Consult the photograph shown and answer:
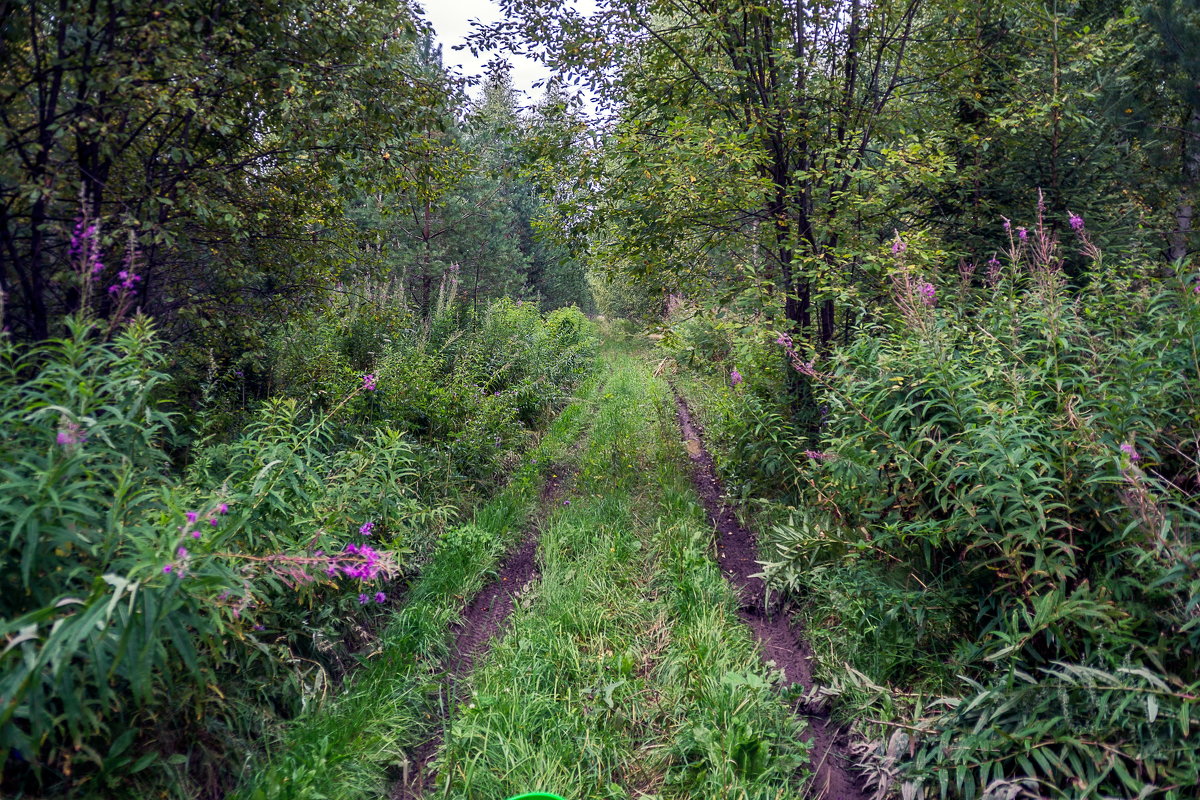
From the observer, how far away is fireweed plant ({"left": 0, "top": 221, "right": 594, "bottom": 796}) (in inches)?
72.3

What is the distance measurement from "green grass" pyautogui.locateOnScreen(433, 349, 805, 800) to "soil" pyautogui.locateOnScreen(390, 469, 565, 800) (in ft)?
0.41

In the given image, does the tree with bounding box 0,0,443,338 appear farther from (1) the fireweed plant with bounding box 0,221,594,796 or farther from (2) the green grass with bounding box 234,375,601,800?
(2) the green grass with bounding box 234,375,601,800

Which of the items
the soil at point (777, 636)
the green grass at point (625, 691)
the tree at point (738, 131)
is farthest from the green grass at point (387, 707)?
the tree at point (738, 131)

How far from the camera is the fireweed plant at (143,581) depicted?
1.84 m

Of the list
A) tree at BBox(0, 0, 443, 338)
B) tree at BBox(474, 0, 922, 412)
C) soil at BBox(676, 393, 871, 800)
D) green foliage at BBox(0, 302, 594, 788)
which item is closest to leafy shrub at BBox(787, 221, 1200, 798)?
soil at BBox(676, 393, 871, 800)

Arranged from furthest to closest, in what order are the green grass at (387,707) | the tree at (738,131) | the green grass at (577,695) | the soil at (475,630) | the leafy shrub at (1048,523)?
the tree at (738,131) < the soil at (475,630) < the green grass at (577,695) < the green grass at (387,707) < the leafy shrub at (1048,523)

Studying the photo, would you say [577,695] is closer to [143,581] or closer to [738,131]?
[143,581]

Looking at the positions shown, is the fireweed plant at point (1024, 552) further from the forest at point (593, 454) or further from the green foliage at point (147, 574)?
the green foliage at point (147, 574)

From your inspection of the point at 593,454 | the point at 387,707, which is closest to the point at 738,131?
the point at 593,454

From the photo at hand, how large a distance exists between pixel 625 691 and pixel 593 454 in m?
4.56

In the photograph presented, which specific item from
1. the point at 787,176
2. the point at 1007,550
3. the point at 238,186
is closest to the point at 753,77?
the point at 787,176

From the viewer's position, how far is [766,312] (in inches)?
234

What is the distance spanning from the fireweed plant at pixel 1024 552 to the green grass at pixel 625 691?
54cm

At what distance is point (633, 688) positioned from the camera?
11.2ft
